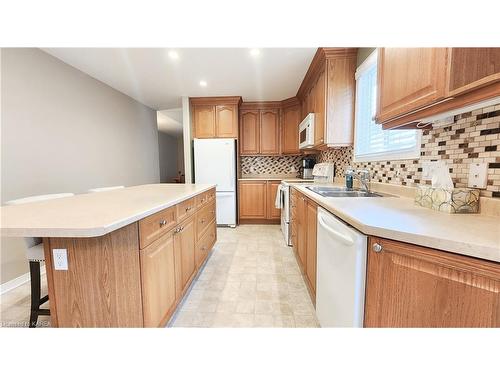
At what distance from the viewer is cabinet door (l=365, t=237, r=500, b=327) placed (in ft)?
1.88

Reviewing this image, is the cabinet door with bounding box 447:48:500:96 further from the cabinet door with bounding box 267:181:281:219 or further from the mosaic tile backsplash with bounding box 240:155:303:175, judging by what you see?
the mosaic tile backsplash with bounding box 240:155:303:175

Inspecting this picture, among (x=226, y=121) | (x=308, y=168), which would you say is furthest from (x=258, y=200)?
(x=226, y=121)

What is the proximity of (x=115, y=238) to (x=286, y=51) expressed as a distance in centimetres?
241

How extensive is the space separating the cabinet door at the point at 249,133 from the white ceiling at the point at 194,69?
0.49m

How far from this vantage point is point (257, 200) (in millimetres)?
3932

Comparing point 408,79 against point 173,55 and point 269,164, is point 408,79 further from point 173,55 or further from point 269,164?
point 269,164

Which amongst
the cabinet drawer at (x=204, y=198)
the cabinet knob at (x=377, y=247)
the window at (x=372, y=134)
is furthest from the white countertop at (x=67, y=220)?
the window at (x=372, y=134)

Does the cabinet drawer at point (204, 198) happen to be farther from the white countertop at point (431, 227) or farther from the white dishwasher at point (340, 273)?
the white countertop at point (431, 227)

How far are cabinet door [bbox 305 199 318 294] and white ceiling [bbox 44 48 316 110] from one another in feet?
5.93

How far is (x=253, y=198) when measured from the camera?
3.93 metres

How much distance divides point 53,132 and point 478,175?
363 centimetres

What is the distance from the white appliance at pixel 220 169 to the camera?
3.70 metres
